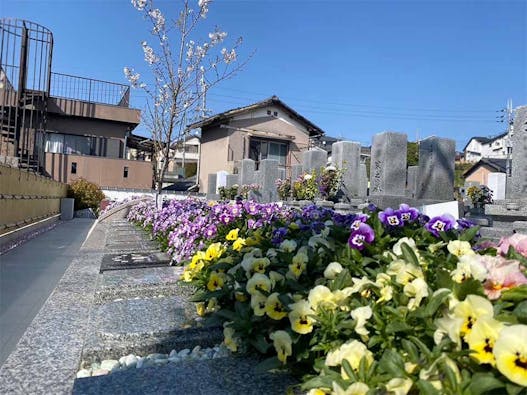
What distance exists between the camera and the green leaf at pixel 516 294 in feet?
3.79

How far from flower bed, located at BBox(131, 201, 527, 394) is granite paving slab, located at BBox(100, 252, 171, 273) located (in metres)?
1.55

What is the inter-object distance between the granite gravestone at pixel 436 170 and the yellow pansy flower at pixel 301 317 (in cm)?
613

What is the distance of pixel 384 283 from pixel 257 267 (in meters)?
0.77

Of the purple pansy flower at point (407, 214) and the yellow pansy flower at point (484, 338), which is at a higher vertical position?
the purple pansy flower at point (407, 214)

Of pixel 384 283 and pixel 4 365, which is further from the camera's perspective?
pixel 4 365

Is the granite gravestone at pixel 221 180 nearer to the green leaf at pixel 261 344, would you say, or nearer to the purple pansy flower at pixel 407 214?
the purple pansy flower at pixel 407 214

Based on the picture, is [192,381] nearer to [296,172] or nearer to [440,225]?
[440,225]

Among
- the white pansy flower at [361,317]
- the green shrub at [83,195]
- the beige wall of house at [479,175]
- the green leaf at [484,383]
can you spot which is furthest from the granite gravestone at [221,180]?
the beige wall of house at [479,175]

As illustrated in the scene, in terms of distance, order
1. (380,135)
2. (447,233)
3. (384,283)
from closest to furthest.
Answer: (384,283) < (447,233) < (380,135)

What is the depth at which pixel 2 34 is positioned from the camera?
12.8 m

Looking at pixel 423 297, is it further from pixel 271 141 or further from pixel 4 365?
pixel 271 141

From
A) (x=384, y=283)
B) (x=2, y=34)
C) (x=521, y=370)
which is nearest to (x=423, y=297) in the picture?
(x=384, y=283)

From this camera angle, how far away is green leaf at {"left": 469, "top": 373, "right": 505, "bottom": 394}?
3.15ft

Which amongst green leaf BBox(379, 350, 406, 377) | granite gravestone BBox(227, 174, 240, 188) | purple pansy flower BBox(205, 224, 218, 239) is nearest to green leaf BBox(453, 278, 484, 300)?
green leaf BBox(379, 350, 406, 377)
